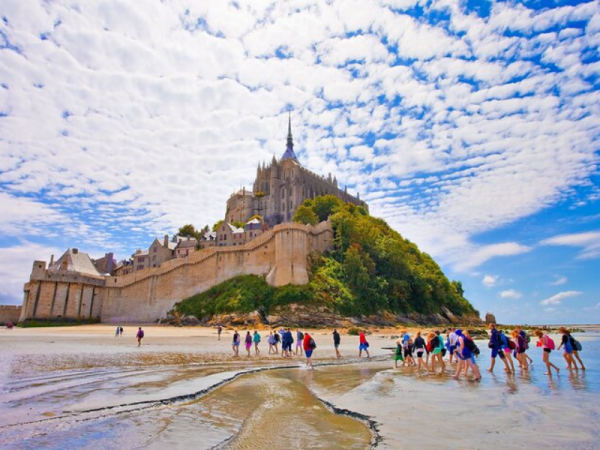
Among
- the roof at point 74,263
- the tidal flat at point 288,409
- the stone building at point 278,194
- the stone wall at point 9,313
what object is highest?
the stone building at point 278,194

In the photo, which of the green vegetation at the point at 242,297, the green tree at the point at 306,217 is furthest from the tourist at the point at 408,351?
the green tree at the point at 306,217

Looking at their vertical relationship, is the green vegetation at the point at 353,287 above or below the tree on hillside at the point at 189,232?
below

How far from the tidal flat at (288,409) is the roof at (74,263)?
159 ft

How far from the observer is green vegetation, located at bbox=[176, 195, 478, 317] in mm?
49469

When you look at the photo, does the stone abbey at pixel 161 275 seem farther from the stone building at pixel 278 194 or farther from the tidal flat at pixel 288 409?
the tidal flat at pixel 288 409

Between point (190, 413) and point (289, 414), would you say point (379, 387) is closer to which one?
point (289, 414)

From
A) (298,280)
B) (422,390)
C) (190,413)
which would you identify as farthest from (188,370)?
(298,280)

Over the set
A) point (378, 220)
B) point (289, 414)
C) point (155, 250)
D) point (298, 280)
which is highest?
point (378, 220)

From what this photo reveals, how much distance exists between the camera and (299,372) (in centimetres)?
1434

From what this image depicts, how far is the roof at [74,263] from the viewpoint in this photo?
5569 centimetres

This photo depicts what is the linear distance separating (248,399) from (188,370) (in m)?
5.29

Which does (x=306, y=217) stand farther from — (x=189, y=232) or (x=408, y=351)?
(x=408, y=351)

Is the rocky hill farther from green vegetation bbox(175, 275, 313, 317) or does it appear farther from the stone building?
the stone building

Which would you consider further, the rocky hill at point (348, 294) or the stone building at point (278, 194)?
the stone building at point (278, 194)
